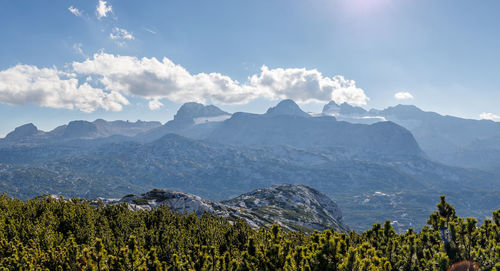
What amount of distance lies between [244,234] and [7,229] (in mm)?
30910

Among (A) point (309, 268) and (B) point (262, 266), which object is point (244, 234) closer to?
(B) point (262, 266)

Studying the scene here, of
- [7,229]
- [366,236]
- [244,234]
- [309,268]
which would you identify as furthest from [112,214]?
[309,268]

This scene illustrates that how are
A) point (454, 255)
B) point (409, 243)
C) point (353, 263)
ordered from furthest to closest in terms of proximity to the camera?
point (409, 243) < point (454, 255) < point (353, 263)

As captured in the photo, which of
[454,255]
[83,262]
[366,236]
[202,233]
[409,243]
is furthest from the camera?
[202,233]

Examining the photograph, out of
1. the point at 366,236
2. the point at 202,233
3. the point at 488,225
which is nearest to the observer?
the point at 488,225

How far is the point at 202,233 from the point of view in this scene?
40.3 m

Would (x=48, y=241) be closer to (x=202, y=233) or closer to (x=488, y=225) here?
(x=202, y=233)

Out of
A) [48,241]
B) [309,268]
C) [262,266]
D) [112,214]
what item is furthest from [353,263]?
[112,214]

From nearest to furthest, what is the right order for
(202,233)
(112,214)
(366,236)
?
(366,236) < (202,233) < (112,214)

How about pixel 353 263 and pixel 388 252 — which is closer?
pixel 353 263

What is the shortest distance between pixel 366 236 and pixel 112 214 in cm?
4844

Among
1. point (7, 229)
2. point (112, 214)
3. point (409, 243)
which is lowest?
point (112, 214)

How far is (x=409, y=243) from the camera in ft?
81.0

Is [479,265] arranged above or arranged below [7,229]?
above
